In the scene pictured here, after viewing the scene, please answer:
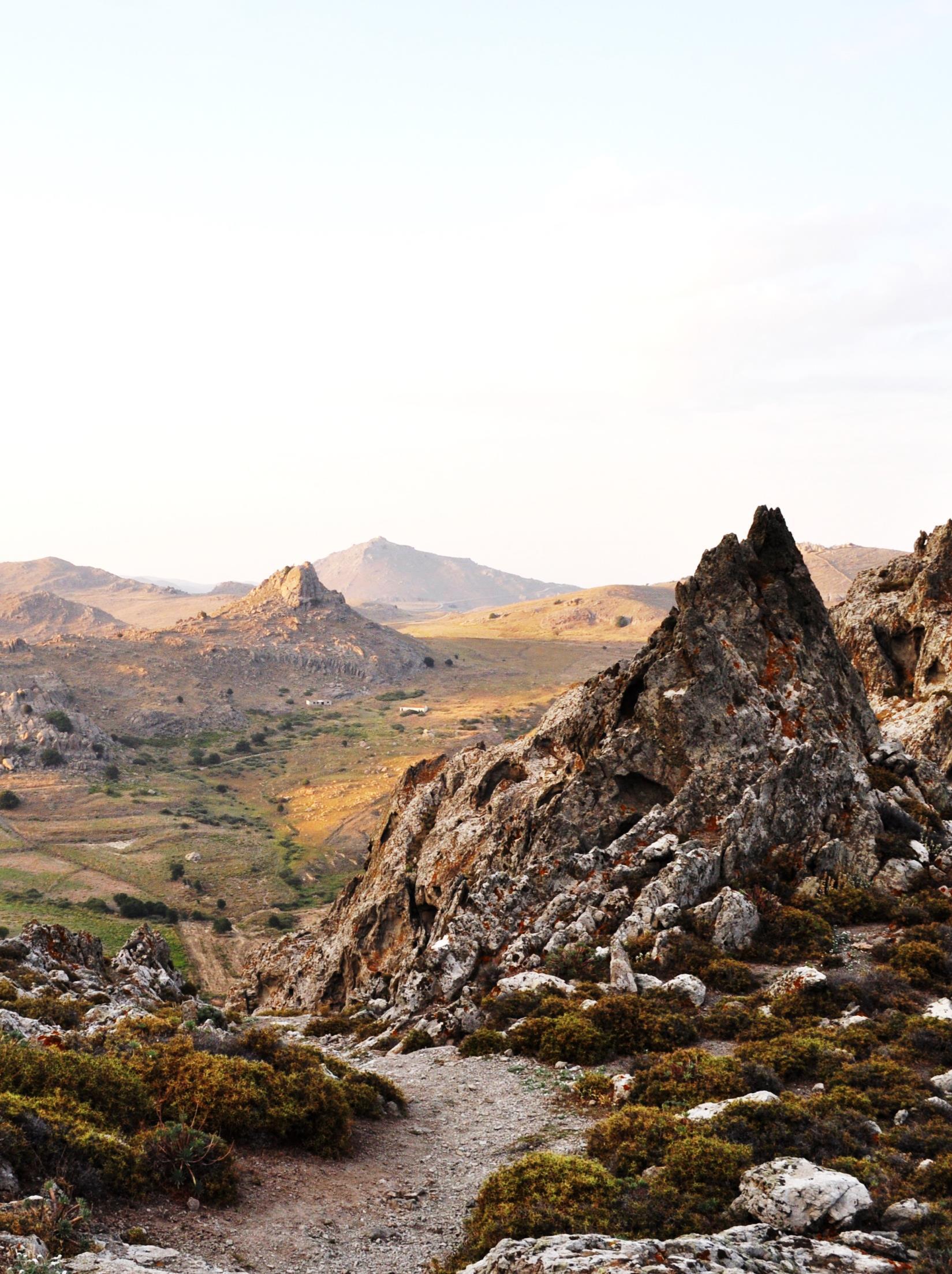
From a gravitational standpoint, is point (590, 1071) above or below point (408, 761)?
above

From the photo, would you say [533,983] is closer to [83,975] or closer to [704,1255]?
[704,1255]

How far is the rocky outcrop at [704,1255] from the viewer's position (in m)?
9.26

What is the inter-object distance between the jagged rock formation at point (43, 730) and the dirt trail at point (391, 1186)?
131140mm

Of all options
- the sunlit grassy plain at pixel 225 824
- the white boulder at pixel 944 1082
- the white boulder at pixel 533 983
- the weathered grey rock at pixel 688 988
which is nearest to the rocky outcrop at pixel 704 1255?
the white boulder at pixel 944 1082

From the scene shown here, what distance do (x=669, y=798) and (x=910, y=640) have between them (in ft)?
65.8

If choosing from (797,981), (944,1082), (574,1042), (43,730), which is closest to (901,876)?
(797,981)

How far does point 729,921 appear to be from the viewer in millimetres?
22703

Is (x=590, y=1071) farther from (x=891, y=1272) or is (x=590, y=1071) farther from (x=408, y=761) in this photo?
(x=408, y=761)

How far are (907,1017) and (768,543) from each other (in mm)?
17405

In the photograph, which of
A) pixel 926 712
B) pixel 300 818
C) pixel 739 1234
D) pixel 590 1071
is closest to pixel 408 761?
pixel 300 818

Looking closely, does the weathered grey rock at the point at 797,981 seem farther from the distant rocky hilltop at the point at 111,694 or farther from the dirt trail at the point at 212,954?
the distant rocky hilltop at the point at 111,694

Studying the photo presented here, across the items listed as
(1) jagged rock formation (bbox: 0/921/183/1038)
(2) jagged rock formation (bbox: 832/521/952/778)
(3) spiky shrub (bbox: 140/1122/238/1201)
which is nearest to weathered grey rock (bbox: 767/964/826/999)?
(3) spiky shrub (bbox: 140/1122/238/1201)

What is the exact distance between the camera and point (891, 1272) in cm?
931

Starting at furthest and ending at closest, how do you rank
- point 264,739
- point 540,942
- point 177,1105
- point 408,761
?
point 264,739
point 408,761
point 540,942
point 177,1105
